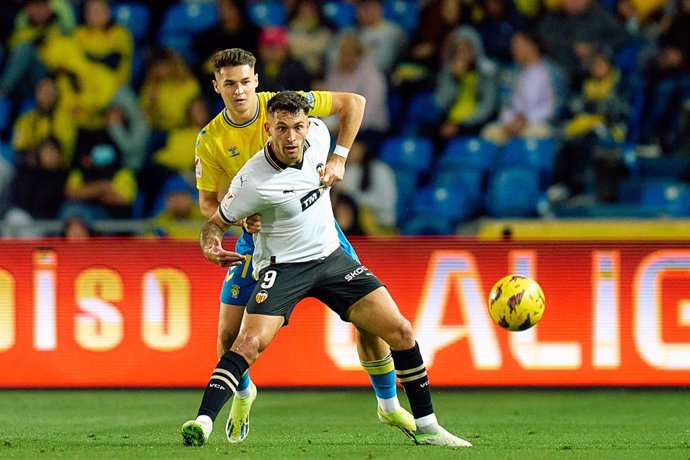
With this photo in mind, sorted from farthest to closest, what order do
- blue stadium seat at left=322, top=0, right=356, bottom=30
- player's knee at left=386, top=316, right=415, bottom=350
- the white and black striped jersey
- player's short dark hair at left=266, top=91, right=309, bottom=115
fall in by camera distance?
blue stadium seat at left=322, top=0, right=356, bottom=30, player's knee at left=386, top=316, right=415, bottom=350, the white and black striped jersey, player's short dark hair at left=266, top=91, right=309, bottom=115

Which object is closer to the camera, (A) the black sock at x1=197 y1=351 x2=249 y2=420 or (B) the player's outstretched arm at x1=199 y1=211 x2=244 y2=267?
(A) the black sock at x1=197 y1=351 x2=249 y2=420

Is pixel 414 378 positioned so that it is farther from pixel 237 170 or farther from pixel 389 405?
pixel 237 170

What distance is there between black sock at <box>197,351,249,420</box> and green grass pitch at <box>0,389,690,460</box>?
9.2 inches

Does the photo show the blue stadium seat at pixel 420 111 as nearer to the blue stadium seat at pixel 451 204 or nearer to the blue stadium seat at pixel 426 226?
the blue stadium seat at pixel 451 204

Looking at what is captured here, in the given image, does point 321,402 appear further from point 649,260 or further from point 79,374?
point 649,260

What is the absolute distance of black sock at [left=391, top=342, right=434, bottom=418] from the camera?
7.27m

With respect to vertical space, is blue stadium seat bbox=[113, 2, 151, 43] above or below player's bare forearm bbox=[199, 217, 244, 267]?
above

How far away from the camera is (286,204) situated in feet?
23.4

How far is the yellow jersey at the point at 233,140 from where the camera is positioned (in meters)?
7.60

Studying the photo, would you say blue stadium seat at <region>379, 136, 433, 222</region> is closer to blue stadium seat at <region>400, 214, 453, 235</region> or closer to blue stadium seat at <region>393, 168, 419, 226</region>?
blue stadium seat at <region>393, 168, 419, 226</region>

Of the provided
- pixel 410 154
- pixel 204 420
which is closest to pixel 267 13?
pixel 410 154

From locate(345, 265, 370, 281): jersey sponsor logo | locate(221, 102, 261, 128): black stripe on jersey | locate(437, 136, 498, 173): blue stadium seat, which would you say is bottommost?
locate(437, 136, 498, 173): blue stadium seat

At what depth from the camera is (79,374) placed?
10805 mm

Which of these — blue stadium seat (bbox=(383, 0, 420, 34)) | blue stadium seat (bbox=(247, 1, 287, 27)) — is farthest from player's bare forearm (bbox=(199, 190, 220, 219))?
blue stadium seat (bbox=(247, 1, 287, 27))
